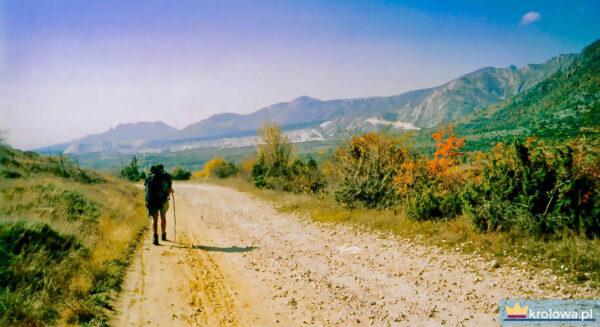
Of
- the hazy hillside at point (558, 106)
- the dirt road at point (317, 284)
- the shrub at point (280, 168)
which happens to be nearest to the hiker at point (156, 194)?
the dirt road at point (317, 284)

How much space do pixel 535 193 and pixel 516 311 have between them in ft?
12.9

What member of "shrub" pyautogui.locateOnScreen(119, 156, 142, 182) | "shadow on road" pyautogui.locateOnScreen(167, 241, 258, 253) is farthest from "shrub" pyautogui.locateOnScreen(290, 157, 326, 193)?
"shrub" pyautogui.locateOnScreen(119, 156, 142, 182)

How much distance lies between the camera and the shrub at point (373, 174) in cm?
1322

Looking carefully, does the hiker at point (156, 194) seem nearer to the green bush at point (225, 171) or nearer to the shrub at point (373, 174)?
the shrub at point (373, 174)

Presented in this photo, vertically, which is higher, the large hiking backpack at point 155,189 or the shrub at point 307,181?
the large hiking backpack at point 155,189

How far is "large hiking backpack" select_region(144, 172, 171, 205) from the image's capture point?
34.6ft

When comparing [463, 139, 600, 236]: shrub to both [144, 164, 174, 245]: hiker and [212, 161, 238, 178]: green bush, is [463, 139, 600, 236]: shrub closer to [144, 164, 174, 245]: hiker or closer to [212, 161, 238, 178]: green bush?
[144, 164, 174, 245]: hiker

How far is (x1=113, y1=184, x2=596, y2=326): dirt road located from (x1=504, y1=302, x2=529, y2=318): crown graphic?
0.23 m

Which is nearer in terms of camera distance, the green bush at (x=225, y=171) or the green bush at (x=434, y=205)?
the green bush at (x=434, y=205)

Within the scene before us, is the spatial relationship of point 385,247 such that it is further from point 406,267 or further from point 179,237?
point 179,237

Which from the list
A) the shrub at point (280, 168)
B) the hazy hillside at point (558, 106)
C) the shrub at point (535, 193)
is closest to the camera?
the shrub at point (535, 193)

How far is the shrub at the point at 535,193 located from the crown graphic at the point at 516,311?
127 inches

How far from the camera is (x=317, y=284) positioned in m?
6.56

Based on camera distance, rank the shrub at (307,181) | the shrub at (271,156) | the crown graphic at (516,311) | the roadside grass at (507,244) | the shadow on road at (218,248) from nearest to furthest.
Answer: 1. the crown graphic at (516,311)
2. the roadside grass at (507,244)
3. the shadow on road at (218,248)
4. the shrub at (307,181)
5. the shrub at (271,156)
